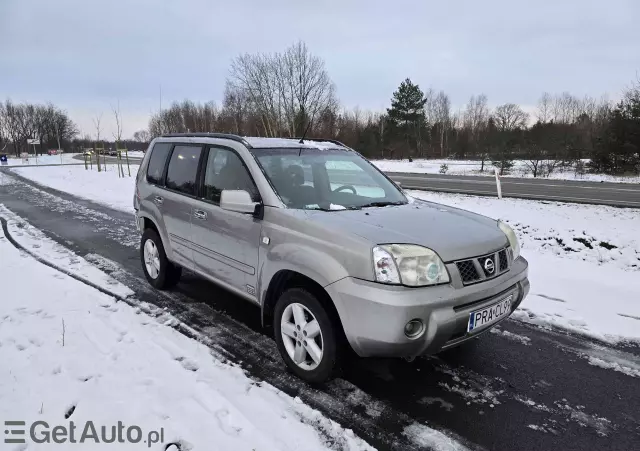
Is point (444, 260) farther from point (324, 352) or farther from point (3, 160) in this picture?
point (3, 160)

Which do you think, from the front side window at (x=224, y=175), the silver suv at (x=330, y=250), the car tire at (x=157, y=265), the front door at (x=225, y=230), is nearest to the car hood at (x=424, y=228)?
the silver suv at (x=330, y=250)

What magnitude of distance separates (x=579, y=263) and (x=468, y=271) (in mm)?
5195

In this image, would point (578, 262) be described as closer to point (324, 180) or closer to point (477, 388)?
point (477, 388)

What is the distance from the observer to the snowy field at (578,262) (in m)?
4.45

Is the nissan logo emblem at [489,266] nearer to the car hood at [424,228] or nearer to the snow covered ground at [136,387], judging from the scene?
the car hood at [424,228]

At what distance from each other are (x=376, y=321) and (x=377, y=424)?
70 cm

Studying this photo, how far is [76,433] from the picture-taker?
8.16 feet

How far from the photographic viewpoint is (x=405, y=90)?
56688 mm

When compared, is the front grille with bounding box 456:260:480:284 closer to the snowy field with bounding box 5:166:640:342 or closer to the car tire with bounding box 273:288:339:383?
the car tire with bounding box 273:288:339:383

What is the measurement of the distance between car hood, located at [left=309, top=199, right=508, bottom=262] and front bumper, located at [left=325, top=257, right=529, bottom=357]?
0.92ft

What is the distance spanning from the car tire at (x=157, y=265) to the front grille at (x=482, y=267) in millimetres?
3572

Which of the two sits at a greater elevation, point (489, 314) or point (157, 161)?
point (157, 161)

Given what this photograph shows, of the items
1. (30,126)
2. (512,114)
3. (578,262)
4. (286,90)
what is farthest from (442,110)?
(30,126)

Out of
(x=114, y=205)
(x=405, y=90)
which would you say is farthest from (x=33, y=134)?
(x=114, y=205)
